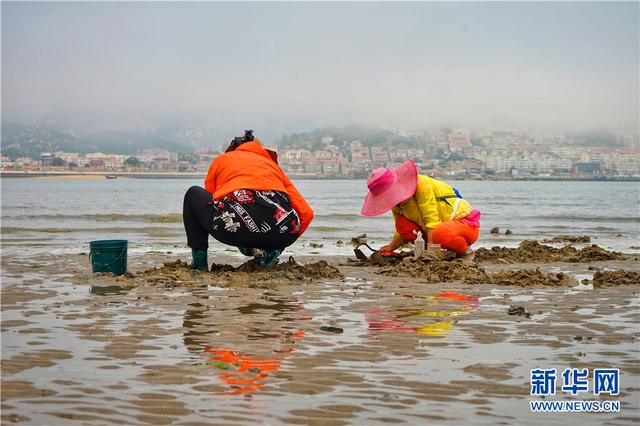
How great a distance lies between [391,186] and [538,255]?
11.9ft

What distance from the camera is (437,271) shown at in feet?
28.5

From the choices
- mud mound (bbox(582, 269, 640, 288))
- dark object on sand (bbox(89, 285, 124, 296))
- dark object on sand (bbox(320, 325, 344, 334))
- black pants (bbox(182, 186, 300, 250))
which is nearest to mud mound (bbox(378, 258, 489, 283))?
mud mound (bbox(582, 269, 640, 288))

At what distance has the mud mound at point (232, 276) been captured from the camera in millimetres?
7844

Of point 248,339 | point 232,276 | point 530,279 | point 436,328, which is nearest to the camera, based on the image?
point 248,339

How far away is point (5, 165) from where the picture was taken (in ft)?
397

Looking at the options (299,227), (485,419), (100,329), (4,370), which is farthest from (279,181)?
(485,419)

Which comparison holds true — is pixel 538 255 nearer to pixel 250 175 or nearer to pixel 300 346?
pixel 250 175

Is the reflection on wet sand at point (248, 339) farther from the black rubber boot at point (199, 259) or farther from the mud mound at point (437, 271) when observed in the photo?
the mud mound at point (437, 271)

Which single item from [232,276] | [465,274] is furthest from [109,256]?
[465,274]

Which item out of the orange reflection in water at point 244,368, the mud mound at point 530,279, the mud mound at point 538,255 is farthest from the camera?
the mud mound at point 538,255

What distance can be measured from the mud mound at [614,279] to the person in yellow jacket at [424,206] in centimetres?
154

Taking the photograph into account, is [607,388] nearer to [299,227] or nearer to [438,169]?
[299,227]

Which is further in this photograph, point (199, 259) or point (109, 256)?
point (109, 256)

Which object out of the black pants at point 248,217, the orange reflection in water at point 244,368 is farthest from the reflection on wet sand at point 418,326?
the black pants at point 248,217
